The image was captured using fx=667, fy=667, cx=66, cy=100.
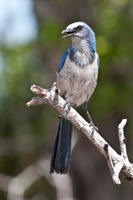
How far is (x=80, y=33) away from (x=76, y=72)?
0.40m

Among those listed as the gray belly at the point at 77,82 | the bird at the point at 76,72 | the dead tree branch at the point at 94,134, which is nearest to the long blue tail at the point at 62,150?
the bird at the point at 76,72

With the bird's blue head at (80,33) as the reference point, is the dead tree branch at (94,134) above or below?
below

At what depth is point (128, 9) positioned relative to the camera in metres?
10.0

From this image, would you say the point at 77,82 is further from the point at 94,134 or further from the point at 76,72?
the point at 94,134

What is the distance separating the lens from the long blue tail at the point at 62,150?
21.2ft

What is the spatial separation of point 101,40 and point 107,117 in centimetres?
151

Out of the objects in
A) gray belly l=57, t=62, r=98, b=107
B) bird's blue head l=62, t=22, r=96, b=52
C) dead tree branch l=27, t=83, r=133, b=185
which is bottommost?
dead tree branch l=27, t=83, r=133, b=185

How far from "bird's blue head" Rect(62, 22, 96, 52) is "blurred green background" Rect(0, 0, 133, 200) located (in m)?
2.37

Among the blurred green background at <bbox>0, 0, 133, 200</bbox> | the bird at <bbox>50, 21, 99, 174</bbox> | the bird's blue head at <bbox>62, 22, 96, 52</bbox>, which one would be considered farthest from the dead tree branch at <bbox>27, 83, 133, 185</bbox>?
the blurred green background at <bbox>0, 0, 133, 200</bbox>

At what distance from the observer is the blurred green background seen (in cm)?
941

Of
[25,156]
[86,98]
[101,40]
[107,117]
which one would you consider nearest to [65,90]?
[86,98]

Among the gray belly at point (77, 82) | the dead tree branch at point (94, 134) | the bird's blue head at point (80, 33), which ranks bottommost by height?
the dead tree branch at point (94, 134)

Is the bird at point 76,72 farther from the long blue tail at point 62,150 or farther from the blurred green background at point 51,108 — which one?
the blurred green background at point 51,108

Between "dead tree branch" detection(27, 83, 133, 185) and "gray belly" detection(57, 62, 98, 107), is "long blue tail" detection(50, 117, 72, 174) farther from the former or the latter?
"dead tree branch" detection(27, 83, 133, 185)
